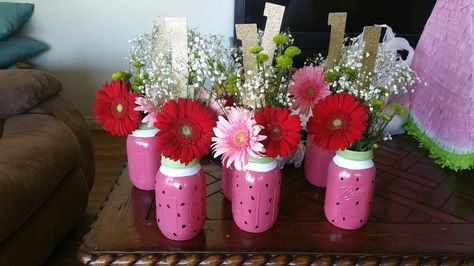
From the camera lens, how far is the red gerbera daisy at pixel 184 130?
2.15 feet

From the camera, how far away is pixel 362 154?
2.39 feet

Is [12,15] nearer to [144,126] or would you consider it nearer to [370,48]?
[144,126]

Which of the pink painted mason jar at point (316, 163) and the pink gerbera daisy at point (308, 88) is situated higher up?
the pink gerbera daisy at point (308, 88)

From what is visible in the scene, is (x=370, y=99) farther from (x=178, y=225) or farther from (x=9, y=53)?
(x=9, y=53)

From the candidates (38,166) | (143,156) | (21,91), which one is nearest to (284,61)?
(143,156)

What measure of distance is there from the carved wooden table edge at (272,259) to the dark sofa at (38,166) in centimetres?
49

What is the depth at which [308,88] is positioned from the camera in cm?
87

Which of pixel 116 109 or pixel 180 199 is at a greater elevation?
pixel 116 109

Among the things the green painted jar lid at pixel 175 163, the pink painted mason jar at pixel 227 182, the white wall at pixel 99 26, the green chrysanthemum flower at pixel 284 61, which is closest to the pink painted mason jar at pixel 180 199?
the green painted jar lid at pixel 175 163

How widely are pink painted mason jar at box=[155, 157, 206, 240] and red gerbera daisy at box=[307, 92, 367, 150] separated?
21cm

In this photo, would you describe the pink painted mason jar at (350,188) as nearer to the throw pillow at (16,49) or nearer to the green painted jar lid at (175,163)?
the green painted jar lid at (175,163)

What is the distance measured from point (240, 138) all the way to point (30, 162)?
735 millimetres

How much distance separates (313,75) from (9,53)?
1780mm

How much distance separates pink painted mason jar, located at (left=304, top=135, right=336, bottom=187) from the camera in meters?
0.89
